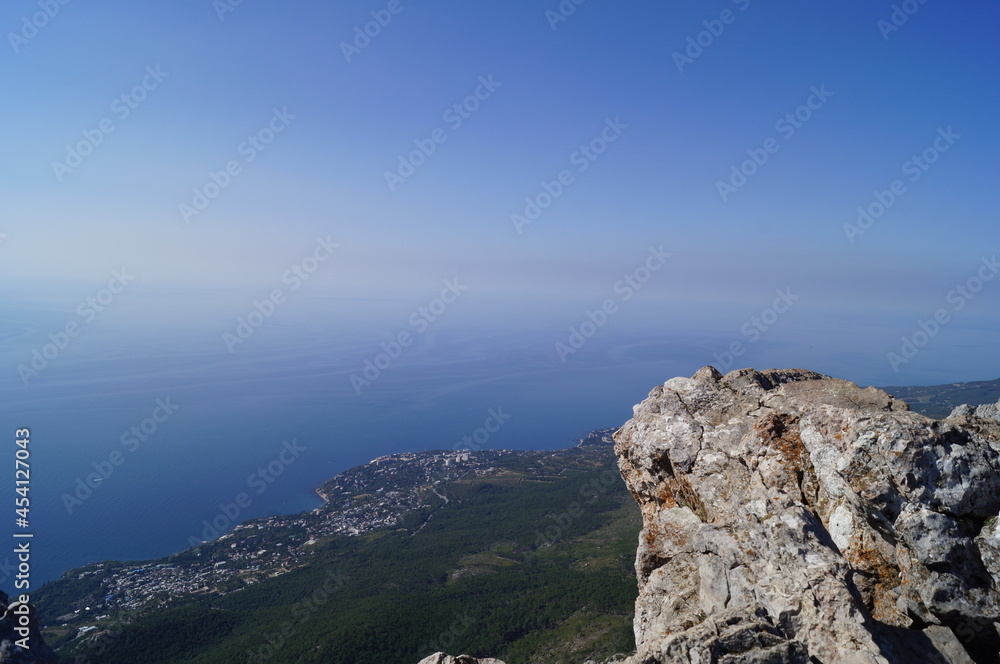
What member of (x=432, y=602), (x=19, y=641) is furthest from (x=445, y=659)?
(x=432, y=602)

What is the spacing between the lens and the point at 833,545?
8.13m

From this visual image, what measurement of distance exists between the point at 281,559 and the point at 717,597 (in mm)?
81967

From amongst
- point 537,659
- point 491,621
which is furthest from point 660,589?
point 491,621

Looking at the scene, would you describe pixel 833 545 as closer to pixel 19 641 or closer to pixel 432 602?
pixel 19 641

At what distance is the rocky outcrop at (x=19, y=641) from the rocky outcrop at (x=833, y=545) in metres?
16.4

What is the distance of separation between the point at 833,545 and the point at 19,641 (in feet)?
67.0

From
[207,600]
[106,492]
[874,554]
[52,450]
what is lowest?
[874,554]

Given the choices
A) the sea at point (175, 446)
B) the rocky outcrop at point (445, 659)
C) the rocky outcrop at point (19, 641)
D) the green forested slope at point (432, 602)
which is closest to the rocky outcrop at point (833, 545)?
the rocky outcrop at point (445, 659)

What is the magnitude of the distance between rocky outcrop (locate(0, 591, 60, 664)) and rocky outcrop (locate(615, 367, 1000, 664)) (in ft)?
54.0

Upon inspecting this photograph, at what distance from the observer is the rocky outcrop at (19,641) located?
12367mm

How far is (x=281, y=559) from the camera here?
73125mm

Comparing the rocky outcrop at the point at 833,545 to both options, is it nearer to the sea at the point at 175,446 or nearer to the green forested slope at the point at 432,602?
the green forested slope at the point at 432,602

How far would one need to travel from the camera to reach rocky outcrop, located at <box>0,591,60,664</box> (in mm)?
12367

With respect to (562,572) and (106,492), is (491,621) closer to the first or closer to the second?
(562,572)
